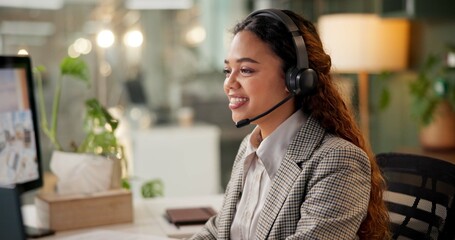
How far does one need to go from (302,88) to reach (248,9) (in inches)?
174

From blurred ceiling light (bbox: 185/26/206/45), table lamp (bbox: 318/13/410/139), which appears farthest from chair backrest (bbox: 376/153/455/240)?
blurred ceiling light (bbox: 185/26/206/45)

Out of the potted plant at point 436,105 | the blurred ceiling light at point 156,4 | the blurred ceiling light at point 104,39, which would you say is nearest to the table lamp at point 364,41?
the potted plant at point 436,105

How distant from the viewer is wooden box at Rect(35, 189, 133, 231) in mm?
1584

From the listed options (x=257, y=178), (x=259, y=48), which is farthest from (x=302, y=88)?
(x=257, y=178)

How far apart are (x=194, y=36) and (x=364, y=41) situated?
9.68 feet

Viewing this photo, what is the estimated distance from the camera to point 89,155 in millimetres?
1678

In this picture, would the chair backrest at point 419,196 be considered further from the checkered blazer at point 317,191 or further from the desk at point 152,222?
the desk at point 152,222

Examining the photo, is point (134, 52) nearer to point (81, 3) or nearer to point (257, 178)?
point (81, 3)

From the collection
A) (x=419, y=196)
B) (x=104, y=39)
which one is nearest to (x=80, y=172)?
(x=419, y=196)

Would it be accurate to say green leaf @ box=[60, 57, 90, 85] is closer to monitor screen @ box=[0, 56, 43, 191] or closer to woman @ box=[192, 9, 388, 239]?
monitor screen @ box=[0, 56, 43, 191]

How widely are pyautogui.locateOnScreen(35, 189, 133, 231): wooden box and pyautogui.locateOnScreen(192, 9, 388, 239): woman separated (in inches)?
17.0

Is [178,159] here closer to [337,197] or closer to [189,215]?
[189,215]

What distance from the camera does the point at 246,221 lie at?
1.28 metres

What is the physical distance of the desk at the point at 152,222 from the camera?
1.54 m
